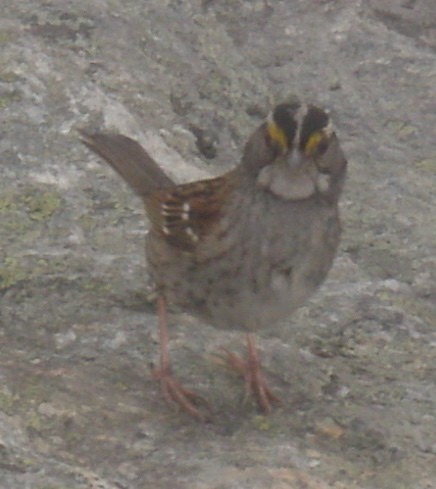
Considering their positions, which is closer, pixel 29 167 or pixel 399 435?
pixel 399 435

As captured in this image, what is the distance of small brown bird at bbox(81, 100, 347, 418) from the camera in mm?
3635

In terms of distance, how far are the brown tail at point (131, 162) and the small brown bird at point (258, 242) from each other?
35 cm

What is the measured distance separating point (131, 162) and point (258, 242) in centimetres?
65

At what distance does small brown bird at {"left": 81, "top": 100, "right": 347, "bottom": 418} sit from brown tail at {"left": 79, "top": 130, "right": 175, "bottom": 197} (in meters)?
0.35

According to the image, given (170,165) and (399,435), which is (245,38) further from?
(399,435)

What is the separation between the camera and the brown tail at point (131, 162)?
416 centimetres

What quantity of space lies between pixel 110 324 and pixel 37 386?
447 mm

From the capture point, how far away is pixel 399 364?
385cm

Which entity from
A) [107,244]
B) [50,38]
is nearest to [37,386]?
[107,244]

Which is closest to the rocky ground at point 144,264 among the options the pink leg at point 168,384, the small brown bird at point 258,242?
the pink leg at point 168,384

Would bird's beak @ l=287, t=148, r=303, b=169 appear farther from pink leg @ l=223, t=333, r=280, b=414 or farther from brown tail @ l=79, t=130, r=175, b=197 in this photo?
brown tail @ l=79, t=130, r=175, b=197

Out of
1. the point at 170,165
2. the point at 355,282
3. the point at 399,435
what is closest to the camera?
the point at 399,435

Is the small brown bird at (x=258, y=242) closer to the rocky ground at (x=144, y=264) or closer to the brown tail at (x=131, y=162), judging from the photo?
the rocky ground at (x=144, y=264)

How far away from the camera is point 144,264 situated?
4.20 m
